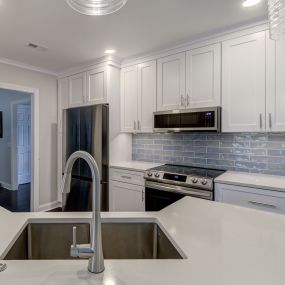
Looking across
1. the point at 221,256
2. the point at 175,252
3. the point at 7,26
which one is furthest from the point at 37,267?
the point at 7,26

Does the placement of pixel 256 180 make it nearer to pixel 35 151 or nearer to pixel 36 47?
pixel 36 47

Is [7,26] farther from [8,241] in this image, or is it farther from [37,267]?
[37,267]

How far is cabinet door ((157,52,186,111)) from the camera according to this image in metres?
2.66

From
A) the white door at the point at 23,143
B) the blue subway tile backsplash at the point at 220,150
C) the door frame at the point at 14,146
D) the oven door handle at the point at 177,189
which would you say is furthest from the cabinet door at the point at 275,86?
the white door at the point at 23,143

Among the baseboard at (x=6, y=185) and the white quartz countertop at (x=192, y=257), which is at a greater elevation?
the white quartz countertop at (x=192, y=257)

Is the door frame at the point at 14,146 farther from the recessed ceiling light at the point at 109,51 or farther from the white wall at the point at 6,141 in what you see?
the recessed ceiling light at the point at 109,51

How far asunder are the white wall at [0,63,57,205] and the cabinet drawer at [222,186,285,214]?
3.06m

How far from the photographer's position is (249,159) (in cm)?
245

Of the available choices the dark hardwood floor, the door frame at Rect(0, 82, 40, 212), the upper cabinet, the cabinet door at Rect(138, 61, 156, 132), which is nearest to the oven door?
the cabinet door at Rect(138, 61, 156, 132)

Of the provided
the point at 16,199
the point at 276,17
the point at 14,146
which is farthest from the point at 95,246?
the point at 14,146

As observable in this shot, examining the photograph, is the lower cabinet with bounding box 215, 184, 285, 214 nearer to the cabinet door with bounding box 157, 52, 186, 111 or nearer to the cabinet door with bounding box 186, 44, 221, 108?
the cabinet door with bounding box 186, 44, 221, 108

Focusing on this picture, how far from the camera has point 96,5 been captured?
1.16 m

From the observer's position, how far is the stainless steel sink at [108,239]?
1.13m

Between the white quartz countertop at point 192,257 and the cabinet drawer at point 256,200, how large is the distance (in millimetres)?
736
